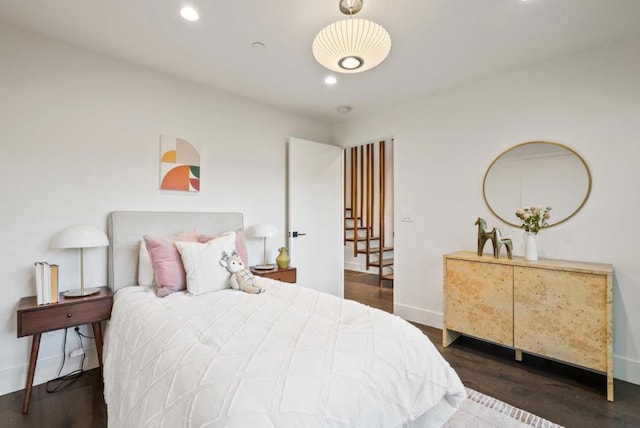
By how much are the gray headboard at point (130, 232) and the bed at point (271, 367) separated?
0.53m

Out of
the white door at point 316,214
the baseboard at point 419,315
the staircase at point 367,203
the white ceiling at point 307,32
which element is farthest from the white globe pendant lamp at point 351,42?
the staircase at point 367,203

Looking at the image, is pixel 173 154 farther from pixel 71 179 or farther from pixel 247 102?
pixel 247 102

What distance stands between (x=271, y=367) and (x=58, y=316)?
5.90 ft

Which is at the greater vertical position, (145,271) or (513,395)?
(145,271)

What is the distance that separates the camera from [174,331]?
143 cm

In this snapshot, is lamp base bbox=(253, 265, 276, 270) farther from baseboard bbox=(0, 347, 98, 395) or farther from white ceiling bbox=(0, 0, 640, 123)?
white ceiling bbox=(0, 0, 640, 123)

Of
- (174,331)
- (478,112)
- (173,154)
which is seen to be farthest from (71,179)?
(478,112)

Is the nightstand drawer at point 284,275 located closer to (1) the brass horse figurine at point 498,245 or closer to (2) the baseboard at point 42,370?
(2) the baseboard at point 42,370

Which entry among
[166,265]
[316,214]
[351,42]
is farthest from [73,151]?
[316,214]

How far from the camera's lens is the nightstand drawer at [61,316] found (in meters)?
1.88

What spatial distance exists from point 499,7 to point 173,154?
2758 millimetres

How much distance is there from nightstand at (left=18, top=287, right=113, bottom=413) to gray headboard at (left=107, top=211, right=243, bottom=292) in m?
0.20

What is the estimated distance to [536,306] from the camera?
7.49 feet

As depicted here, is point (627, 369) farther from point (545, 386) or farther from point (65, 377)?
point (65, 377)
